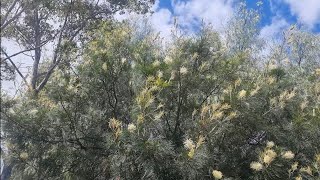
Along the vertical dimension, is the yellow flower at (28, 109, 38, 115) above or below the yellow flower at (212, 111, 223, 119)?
above

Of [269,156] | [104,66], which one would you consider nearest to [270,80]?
[269,156]

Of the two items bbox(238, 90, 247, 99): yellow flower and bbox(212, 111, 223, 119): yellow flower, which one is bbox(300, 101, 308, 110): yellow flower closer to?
bbox(238, 90, 247, 99): yellow flower

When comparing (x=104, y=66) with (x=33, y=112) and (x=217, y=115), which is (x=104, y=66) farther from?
(x=217, y=115)

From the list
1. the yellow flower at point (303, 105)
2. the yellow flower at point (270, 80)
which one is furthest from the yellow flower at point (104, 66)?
the yellow flower at point (303, 105)

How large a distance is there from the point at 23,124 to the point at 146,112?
2073 mm

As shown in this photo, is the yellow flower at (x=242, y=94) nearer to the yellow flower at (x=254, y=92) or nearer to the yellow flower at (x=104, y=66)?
the yellow flower at (x=254, y=92)

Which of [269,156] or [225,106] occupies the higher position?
[225,106]

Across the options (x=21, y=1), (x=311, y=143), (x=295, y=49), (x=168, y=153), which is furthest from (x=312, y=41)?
(x=168, y=153)

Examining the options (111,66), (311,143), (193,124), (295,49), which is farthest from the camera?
(295,49)

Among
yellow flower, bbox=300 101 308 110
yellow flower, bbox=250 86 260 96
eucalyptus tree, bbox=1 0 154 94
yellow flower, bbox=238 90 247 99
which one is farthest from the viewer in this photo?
eucalyptus tree, bbox=1 0 154 94

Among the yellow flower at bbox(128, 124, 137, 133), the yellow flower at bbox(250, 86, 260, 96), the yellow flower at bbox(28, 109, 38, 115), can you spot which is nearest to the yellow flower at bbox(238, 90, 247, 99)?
the yellow flower at bbox(250, 86, 260, 96)

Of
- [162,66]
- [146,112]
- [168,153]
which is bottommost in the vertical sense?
[168,153]

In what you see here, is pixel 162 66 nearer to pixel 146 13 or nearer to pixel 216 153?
pixel 216 153

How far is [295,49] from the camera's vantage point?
20.0 meters
